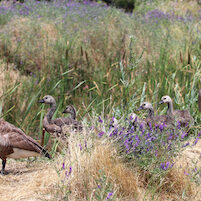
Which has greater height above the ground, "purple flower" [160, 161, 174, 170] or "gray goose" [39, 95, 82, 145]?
"purple flower" [160, 161, 174, 170]

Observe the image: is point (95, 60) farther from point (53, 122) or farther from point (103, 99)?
point (53, 122)

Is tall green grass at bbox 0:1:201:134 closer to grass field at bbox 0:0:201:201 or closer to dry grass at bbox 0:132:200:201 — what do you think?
grass field at bbox 0:0:201:201

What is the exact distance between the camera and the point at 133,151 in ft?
12.2

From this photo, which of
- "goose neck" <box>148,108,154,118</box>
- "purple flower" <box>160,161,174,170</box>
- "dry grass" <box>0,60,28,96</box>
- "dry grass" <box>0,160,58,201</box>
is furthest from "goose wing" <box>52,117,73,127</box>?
"purple flower" <box>160,161,174,170</box>

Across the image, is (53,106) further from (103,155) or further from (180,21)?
(180,21)

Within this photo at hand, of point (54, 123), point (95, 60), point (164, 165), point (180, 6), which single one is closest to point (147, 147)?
point (164, 165)

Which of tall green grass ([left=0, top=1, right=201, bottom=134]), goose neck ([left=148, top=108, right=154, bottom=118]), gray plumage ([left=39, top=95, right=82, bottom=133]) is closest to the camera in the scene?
gray plumage ([left=39, top=95, right=82, bottom=133])

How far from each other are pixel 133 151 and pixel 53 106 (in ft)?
8.06

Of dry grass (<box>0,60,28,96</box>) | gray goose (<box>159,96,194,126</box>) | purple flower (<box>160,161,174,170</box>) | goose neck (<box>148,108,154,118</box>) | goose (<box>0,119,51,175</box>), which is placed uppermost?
purple flower (<box>160,161,174,170</box>)

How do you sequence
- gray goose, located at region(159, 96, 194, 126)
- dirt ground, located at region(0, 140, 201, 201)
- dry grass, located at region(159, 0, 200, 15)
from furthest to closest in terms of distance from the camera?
dry grass, located at region(159, 0, 200, 15) < gray goose, located at region(159, 96, 194, 126) < dirt ground, located at region(0, 140, 201, 201)

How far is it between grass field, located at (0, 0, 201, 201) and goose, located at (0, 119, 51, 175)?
0.70ft

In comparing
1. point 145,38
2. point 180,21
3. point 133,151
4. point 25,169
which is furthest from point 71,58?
point 180,21

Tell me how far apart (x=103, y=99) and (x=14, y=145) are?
215 cm

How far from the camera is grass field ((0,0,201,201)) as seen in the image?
3.47 meters
